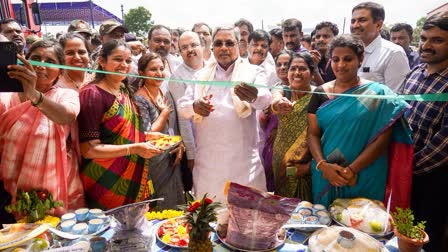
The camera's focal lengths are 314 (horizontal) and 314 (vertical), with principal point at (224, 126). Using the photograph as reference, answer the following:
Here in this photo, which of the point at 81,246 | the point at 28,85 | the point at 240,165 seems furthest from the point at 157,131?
the point at 81,246

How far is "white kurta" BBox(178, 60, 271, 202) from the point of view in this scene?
272 centimetres

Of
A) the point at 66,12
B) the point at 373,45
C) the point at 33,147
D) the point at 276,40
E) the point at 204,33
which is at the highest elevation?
the point at 66,12

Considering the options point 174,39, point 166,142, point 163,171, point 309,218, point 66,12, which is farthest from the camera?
point 66,12

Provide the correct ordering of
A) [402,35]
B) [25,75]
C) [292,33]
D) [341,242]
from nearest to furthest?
1. [341,242]
2. [25,75]
3. [292,33]
4. [402,35]

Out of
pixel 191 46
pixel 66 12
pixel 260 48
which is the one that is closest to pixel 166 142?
pixel 191 46

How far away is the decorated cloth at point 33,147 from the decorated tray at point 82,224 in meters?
0.34

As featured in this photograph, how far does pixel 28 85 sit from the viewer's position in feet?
5.74

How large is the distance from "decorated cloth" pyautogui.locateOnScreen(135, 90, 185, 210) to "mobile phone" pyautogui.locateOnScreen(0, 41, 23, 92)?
105cm

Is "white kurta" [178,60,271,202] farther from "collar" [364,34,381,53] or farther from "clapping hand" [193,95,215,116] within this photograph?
"collar" [364,34,381,53]

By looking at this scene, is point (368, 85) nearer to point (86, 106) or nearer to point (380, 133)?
point (380, 133)

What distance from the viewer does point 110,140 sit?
2326 millimetres

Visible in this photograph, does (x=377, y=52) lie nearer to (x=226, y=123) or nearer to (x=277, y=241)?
(x=226, y=123)

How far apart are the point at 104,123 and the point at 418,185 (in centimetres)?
255

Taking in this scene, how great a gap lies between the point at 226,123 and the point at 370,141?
113cm
